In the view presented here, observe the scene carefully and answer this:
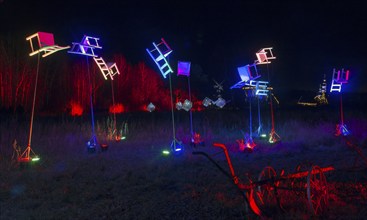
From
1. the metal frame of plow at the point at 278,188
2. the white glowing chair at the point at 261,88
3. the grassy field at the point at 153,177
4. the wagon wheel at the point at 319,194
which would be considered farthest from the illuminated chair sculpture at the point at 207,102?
the wagon wheel at the point at 319,194

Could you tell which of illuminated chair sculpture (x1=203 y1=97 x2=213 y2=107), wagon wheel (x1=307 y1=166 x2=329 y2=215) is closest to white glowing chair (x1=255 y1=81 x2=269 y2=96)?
wagon wheel (x1=307 y1=166 x2=329 y2=215)

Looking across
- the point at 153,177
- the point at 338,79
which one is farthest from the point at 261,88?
the point at 153,177

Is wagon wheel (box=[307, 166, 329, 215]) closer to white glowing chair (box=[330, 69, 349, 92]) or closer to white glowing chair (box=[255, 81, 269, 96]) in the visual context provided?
white glowing chair (box=[255, 81, 269, 96])

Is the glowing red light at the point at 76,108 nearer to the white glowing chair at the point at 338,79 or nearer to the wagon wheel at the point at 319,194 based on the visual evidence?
the white glowing chair at the point at 338,79

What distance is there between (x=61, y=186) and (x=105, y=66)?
6360mm

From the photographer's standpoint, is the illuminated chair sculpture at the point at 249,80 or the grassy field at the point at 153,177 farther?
the illuminated chair sculpture at the point at 249,80

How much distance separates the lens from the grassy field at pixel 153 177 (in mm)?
5266

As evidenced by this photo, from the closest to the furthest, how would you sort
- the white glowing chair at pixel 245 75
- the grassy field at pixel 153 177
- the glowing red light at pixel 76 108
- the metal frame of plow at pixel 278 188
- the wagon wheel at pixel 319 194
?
the metal frame of plow at pixel 278 188 < the wagon wheel at pixel 319 194 < the grassy field at pixel 153 177 < the white glowing chair at pixel 245 75 < the glowing red light at pixel 76 108

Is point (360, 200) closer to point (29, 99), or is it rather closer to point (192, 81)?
point (29, 99)

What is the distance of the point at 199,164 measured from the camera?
889 cm

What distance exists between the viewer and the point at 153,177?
7.61 meters

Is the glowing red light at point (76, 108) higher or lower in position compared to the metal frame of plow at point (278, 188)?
higher

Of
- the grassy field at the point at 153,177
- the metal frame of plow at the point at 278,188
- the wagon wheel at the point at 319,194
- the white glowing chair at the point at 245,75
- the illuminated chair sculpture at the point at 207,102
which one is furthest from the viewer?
the illuminated chair sculpture at the point at 207,102

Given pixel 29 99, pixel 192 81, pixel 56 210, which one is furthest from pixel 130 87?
pixel 56 210
